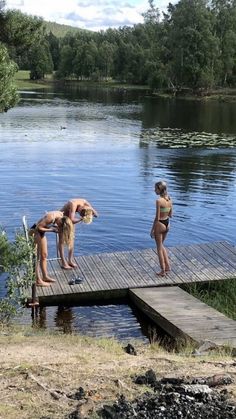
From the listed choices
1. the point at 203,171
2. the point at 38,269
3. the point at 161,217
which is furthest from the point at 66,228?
the point at 203,171

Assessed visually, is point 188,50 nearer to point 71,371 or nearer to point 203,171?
point 203,171

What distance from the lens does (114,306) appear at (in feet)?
44.3

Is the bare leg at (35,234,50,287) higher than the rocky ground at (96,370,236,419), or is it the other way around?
the rocky ground at (96,370,236,419)

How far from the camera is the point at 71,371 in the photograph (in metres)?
6.95

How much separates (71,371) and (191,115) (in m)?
56.8

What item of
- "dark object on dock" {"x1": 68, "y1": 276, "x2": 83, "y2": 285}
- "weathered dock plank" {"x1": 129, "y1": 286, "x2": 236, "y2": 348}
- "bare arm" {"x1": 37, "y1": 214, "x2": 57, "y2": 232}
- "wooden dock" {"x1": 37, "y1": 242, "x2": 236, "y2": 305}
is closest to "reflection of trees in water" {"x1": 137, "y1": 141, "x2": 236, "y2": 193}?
"wooden dock" {"x1": 37, "y1": 242, "x2": 236, "y2": 305}

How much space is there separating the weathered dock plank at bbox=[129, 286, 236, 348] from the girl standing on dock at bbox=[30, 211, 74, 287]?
1.94 meters

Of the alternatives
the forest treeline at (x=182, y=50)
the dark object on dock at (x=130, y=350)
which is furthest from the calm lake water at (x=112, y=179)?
the forest treeline at (x=182, y=50)

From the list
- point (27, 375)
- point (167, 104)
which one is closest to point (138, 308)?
point (27, 375)

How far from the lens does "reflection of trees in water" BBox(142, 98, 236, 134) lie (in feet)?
171

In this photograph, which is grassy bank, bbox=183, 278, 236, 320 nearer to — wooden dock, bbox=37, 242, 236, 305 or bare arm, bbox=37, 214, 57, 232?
wooden dock, bbox=37, 242, 236, 305

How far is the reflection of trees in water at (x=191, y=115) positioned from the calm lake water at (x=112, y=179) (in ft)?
0.60

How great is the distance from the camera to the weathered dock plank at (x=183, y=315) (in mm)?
10570

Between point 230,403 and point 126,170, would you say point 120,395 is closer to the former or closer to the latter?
point 230,403
